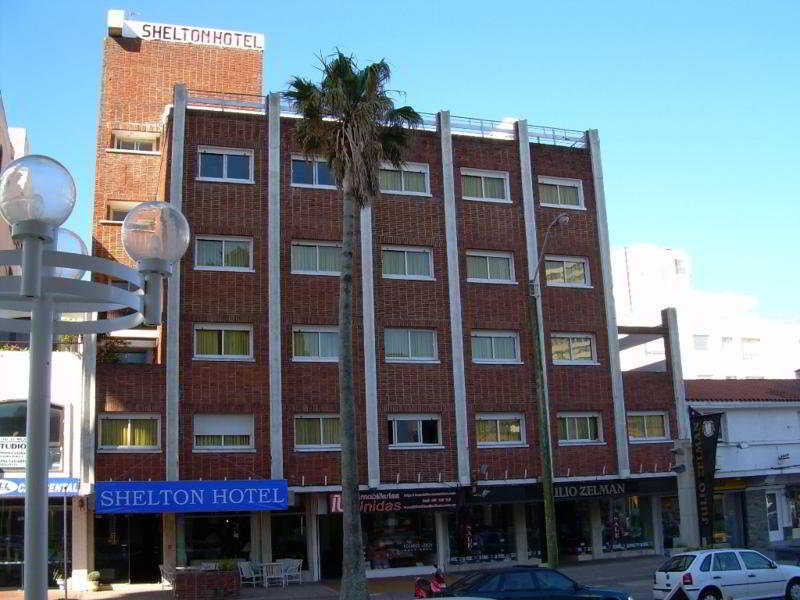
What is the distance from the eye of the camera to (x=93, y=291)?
356 inches

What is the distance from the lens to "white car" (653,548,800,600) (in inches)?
819

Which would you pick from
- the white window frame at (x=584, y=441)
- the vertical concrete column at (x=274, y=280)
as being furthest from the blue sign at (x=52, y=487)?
the white window frame at (x=584, y=441)

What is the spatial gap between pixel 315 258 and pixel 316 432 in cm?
589

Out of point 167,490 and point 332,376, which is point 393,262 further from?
point 167,490

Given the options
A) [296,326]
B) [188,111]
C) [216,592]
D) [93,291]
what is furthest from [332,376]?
[93,291]

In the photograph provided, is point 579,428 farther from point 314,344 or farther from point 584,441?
point 314,344

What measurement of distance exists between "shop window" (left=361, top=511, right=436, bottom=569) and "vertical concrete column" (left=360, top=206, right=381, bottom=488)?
5.85 feet

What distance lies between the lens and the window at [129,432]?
2784cm

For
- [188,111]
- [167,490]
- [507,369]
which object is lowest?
[167,490]

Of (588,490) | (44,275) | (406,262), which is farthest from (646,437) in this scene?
(44,275)

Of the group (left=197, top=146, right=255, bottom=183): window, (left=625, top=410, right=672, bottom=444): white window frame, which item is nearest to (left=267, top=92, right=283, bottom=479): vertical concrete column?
(left=197, top=146, right=255, bottom=183): window

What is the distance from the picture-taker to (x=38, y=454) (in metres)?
8.77

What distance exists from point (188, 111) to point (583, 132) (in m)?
15.5

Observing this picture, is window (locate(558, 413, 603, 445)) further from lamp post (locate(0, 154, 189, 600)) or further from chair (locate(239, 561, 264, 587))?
lamp post (locate(0, 154, 189, 600))
